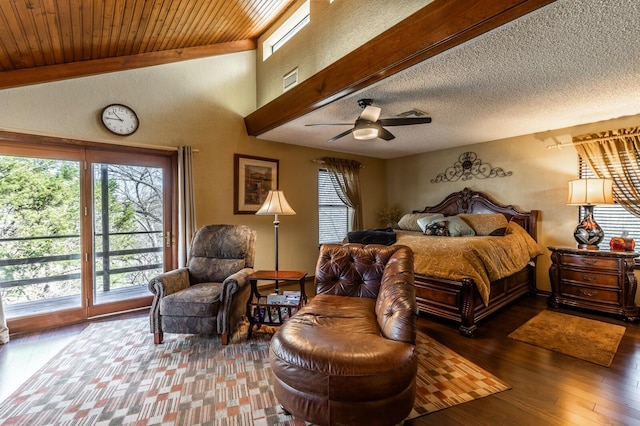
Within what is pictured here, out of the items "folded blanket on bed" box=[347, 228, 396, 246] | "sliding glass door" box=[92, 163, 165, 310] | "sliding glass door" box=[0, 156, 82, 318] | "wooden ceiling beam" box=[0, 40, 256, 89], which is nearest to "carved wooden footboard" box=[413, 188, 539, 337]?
"folded blanket on bed" box=[347, 228, 396, 246]

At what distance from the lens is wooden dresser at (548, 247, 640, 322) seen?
127 inches

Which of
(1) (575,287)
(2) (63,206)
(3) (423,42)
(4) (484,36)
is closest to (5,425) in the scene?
(2) (63,206)

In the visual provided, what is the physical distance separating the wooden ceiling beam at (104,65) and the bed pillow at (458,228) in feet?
13.9

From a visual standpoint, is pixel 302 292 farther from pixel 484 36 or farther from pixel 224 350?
pixel 484 36

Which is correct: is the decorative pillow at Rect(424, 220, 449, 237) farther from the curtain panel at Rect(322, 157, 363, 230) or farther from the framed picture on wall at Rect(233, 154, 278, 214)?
the framed picture on wall at Rect(233, 154, 278, 214)

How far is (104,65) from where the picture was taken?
333 centimetres

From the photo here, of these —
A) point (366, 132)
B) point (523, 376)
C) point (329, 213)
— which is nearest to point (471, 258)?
point (523, 376)

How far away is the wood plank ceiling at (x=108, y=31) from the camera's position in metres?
2.47

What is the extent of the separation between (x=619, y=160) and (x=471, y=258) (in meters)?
2.60

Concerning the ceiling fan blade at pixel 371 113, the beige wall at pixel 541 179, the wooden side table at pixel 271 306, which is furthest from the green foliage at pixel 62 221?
the beige wall at pixel 541 179

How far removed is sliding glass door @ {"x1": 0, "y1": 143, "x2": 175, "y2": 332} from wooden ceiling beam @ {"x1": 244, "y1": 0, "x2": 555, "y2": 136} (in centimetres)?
222

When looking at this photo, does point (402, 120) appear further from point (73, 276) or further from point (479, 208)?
point (73, 276)

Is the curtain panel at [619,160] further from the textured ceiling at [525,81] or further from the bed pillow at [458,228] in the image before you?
the bed pillow at [458,228]

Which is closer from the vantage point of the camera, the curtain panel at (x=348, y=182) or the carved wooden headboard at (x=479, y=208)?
the carved wooden headboard at (x=479, y=208)
